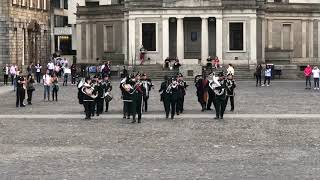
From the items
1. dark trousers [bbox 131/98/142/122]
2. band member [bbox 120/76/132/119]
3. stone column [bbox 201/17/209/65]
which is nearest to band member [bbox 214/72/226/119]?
dark trousers [bbox 131/98/142/122]

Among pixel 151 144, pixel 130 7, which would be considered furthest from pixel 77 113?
pixel 130 7

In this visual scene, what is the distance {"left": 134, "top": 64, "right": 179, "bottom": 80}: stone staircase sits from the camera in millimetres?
58094

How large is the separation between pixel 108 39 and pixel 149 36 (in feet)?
28.1

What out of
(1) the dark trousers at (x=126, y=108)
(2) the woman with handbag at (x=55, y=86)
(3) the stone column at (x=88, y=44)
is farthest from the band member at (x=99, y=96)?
(3) the stone column at (x=88, y=44)

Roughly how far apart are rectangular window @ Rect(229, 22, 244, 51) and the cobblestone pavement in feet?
A: 96.7

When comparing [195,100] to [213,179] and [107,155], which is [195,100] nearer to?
[107,155]

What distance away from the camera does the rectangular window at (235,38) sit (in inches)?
2399

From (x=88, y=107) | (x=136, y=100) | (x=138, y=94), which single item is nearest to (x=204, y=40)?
(x=88, y=107)

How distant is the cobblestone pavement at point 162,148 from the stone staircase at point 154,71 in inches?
1032

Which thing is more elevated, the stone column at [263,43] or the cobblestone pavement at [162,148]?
the stone column at [263,43]

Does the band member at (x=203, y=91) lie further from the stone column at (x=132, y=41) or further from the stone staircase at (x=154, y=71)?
the stone column at (x=132, y=41)

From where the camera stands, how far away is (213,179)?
15.2 m

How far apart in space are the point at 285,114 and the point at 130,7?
109ft

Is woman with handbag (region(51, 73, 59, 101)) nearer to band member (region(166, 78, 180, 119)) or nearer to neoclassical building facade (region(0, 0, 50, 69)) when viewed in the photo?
band member (region(166, 78, 180, 119))
